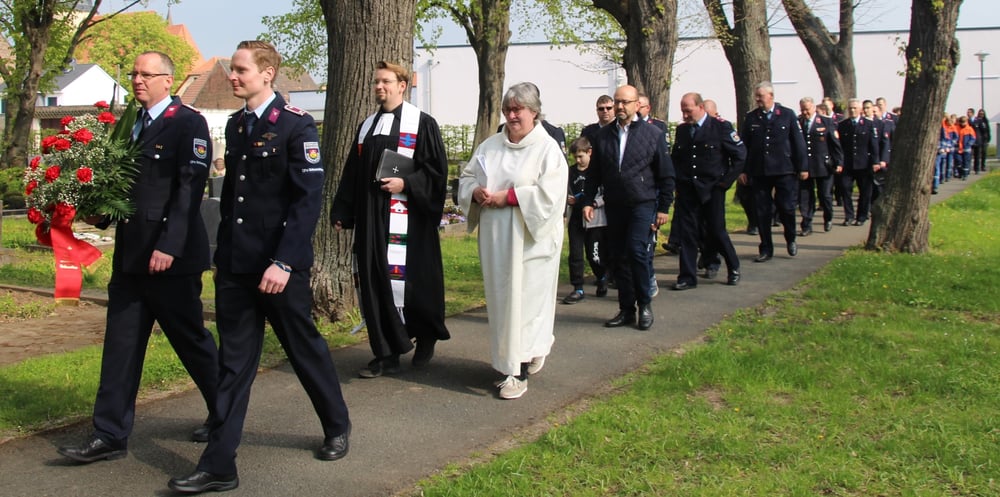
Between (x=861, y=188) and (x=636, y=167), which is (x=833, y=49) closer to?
(x=861, y=188)

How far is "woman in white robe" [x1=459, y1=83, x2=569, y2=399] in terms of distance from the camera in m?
6.22

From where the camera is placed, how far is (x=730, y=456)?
16.8 feet

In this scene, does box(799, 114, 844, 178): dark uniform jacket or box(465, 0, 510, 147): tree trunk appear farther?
box(465, 0, 510, 147): tree trunk

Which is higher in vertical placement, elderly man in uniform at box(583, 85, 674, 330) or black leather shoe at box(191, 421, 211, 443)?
elderly man in uniform at box(583, 85, 674, 330)

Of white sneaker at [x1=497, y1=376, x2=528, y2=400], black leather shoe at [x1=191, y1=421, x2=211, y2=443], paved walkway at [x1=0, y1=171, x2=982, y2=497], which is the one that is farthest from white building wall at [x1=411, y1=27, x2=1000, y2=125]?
black leather shoe at [x1=191, y1=421, x2=211, y2=443]

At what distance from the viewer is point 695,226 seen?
10.2m

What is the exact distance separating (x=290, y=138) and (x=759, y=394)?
10.4ft

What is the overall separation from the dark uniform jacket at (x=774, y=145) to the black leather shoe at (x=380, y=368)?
6790mm

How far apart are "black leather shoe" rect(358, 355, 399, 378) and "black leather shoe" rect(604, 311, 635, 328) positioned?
2171mm

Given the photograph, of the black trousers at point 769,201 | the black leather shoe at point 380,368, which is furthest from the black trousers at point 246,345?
the black trousers at point 769,201

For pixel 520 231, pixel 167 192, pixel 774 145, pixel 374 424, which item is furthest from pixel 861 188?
pixel 167 192

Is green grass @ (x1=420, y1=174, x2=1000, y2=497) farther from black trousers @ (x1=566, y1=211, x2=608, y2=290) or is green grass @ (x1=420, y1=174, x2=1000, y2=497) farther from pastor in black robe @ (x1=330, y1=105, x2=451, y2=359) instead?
black trousers @ (x1=566, y1=211, x2=608, y2=290)

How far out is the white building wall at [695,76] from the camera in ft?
193

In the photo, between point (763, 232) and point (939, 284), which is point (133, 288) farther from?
point (763, 232)
